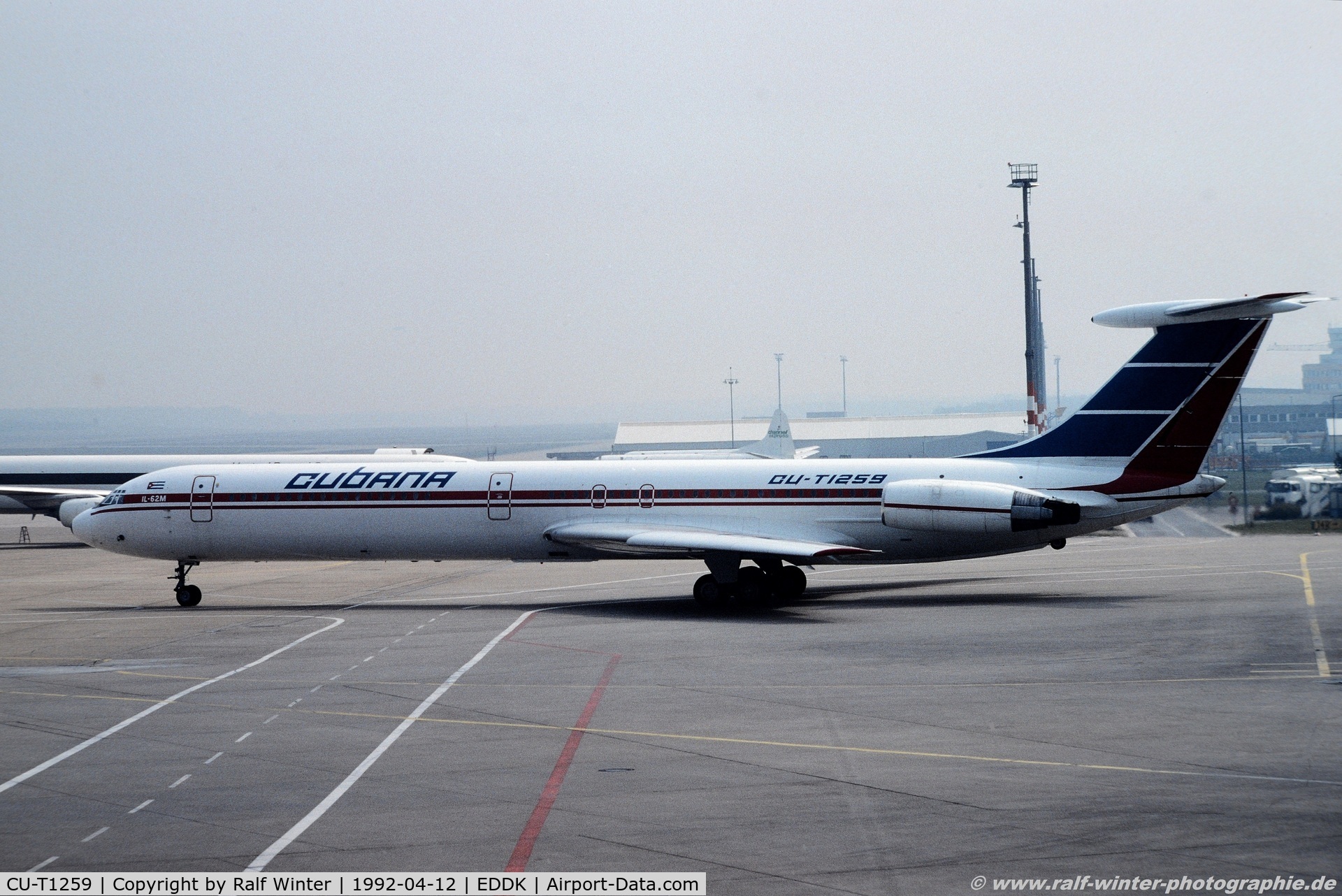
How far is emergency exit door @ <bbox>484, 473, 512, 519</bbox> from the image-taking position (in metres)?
30.6

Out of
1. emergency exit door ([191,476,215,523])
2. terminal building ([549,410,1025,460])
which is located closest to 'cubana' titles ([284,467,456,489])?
emergency exit door ([191,476,215,523])

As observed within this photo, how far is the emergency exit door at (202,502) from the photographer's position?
105 ft

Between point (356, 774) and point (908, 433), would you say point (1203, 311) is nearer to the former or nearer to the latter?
point (356, 774)

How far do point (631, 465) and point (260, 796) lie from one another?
19.2 metres

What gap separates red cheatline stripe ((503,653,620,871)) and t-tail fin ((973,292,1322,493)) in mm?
15398

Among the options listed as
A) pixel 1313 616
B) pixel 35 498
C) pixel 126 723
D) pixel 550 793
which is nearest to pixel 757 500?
pixel 1313 616

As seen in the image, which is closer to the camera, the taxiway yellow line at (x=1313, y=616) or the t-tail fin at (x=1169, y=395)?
the taxiway yellow line at (x=1313, y=616)

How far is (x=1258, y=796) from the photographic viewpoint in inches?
456

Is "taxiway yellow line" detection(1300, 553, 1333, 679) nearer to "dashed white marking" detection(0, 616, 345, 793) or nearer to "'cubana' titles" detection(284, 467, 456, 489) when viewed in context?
"dashed white marking" detection(0, 616, 345, 793)

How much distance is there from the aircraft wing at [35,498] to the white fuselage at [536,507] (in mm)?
26204
